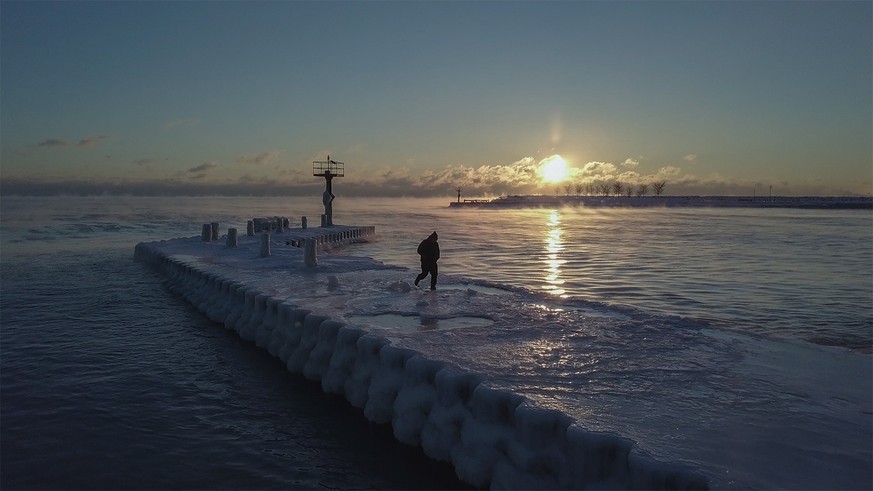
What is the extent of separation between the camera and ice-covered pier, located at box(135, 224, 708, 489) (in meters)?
6.08

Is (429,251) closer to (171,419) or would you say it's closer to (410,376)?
(410,376)

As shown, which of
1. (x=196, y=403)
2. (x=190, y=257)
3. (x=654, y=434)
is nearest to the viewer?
(x=654, y=434)

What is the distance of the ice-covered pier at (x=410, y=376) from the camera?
6.08 meters

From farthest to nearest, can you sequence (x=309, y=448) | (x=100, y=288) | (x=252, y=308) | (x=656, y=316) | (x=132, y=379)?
(x=100, y=288) → (x=252, y=308) → (x=656, y=316) → (x=132, y=379) → (x=309, y=448)

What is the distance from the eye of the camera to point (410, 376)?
879cm

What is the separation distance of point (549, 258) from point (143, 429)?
25110 millimetres

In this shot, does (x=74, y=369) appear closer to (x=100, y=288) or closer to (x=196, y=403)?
(x=196, y=403)

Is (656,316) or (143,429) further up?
(656,316)

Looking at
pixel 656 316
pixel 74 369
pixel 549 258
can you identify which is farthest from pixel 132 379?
pixel 549 258

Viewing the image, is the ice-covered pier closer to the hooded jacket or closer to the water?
the water

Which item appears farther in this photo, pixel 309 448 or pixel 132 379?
pixel 132 379

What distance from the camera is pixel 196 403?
10.2 metres

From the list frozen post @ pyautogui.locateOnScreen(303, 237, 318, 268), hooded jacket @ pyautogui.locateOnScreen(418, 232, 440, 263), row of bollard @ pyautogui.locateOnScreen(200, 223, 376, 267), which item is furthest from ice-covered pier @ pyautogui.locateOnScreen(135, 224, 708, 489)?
hooded jacket @ pyautogui.locateOnScreen(418, 232, 440, 263)

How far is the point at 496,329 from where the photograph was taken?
1153 centimetres
